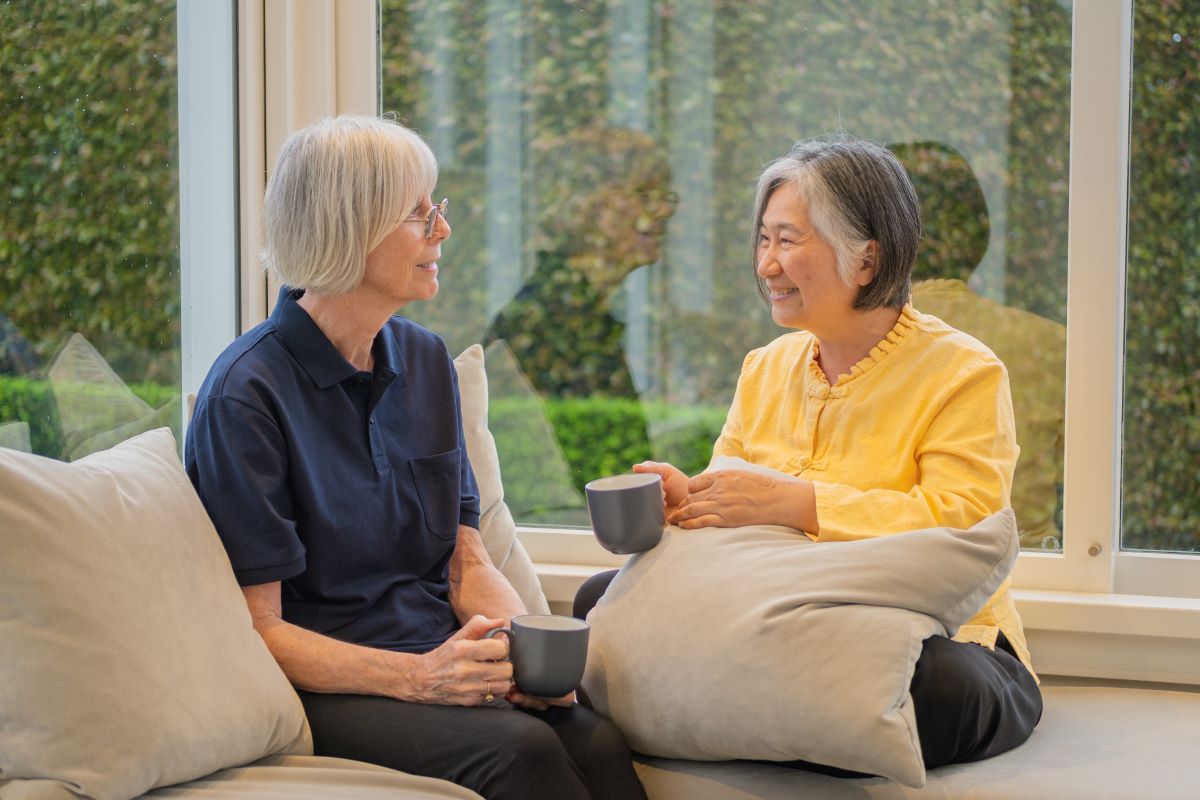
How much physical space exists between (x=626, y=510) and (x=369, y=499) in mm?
404

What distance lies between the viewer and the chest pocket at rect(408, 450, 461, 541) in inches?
77.7

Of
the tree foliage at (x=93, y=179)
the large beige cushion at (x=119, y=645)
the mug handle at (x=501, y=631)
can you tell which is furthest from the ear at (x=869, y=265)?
the tree foliage at (x=93, y=179)

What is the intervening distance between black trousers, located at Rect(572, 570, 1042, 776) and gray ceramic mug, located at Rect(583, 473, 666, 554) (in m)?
0.41

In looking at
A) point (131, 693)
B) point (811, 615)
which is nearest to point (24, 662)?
point (131, 693)

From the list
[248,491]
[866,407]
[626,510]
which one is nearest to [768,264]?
[866,407]

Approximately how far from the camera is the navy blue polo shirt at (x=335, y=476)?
1766mm

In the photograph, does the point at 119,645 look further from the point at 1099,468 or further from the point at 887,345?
the point at 1099,468

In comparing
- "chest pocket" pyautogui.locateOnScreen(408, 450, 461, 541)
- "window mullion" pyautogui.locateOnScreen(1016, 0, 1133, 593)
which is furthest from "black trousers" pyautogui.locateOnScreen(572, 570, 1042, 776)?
"chest pocket" pyautogui.locateOnScreen(408, 450, 461, 541)

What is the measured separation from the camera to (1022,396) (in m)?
2.46

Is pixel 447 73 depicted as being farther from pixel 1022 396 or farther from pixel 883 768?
pixel 883 768

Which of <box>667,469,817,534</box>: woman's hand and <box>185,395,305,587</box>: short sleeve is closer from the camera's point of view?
<box>185,395,305,587</box>: short sleeve

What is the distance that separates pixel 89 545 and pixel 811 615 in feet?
3.15

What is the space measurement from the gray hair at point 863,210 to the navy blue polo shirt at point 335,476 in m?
0.71

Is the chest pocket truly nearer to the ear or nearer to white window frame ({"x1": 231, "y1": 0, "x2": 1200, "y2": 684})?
the ear
